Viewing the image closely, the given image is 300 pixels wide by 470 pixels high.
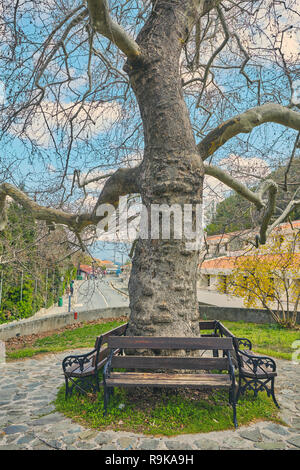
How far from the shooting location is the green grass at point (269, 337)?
7.99 meters

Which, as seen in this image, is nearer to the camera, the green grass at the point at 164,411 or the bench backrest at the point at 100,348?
the green grass at the point at 164,411

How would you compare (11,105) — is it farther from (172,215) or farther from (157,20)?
(172,215)

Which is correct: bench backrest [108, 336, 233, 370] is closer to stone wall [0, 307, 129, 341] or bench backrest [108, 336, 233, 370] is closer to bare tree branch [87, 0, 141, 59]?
bare tree branch [87, 0, 141, 59]

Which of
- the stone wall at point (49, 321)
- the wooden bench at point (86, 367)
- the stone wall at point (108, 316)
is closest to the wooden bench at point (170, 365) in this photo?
the wooden bench at point (86, 367)

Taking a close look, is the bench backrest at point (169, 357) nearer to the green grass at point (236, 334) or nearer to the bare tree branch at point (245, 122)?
the bare tree branch at point (245, 122)

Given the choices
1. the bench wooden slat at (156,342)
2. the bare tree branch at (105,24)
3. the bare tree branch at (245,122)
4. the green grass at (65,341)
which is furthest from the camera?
the green grass at (65,341)

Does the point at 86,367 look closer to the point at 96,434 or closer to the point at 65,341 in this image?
the point at 96,434

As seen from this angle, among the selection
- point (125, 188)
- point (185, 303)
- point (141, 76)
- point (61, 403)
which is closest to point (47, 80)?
point (141, 76)

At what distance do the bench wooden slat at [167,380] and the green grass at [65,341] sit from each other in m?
4.50

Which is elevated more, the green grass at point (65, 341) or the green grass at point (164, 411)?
the green grass at point (164, 411)

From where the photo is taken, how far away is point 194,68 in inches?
305

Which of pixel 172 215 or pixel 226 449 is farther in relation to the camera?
pixel 172 215

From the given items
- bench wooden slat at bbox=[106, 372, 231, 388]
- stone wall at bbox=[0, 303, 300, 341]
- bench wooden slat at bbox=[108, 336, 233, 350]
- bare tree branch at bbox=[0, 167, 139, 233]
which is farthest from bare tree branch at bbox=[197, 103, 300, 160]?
stone wall at bbox=[0, 303, 300, 341]
